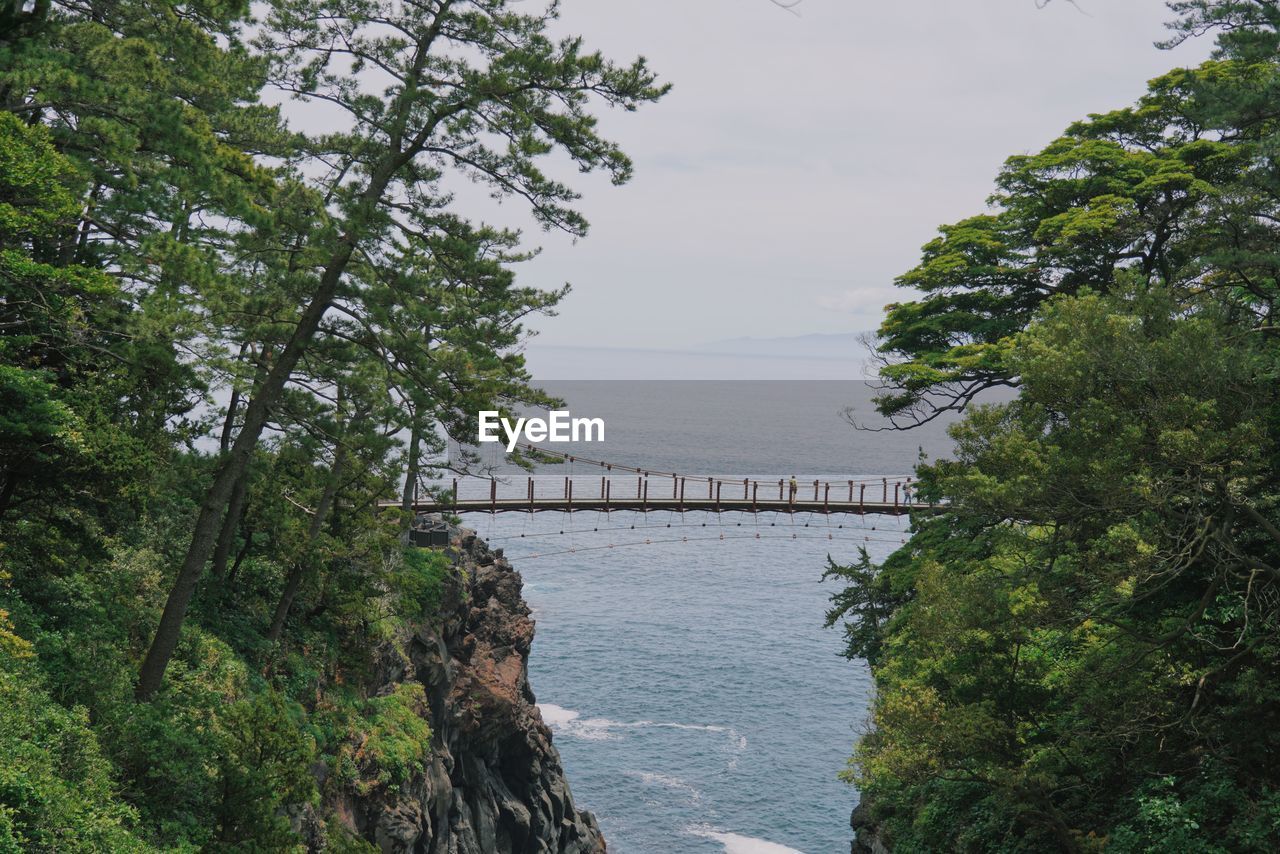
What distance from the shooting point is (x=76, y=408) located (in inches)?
576

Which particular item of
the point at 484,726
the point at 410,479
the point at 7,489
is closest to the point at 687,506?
the point at 484,726

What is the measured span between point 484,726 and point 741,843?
399 inches

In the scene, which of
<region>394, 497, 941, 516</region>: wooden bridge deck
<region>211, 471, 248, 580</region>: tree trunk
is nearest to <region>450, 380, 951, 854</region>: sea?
<region>394, 497, 941, 516</region>: wooden bridge deck

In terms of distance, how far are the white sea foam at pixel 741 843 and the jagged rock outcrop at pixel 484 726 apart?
12.7 feet

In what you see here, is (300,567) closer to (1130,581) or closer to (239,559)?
(239,559)

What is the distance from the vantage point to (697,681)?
1965 inches

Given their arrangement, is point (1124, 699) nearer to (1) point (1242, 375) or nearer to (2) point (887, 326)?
(1) point (1242, 375)

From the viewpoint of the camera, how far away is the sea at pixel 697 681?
3747 centimetres

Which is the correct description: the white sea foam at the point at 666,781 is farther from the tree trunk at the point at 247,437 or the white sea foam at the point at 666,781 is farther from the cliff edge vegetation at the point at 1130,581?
the tree trunk at the point at 247,437

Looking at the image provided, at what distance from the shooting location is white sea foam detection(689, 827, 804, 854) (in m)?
34.6

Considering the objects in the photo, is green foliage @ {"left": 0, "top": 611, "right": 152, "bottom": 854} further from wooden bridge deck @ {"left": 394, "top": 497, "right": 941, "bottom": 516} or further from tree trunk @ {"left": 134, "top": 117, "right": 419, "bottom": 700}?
wooden bridge deck @ {"left": 394, "top": 497, "right": 941, "bottom": 516}

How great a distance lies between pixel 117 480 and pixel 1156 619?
49.4 feet

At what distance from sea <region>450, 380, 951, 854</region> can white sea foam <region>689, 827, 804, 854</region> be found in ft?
0.23

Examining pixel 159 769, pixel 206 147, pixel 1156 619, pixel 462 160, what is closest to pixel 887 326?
pixel 1156 619
